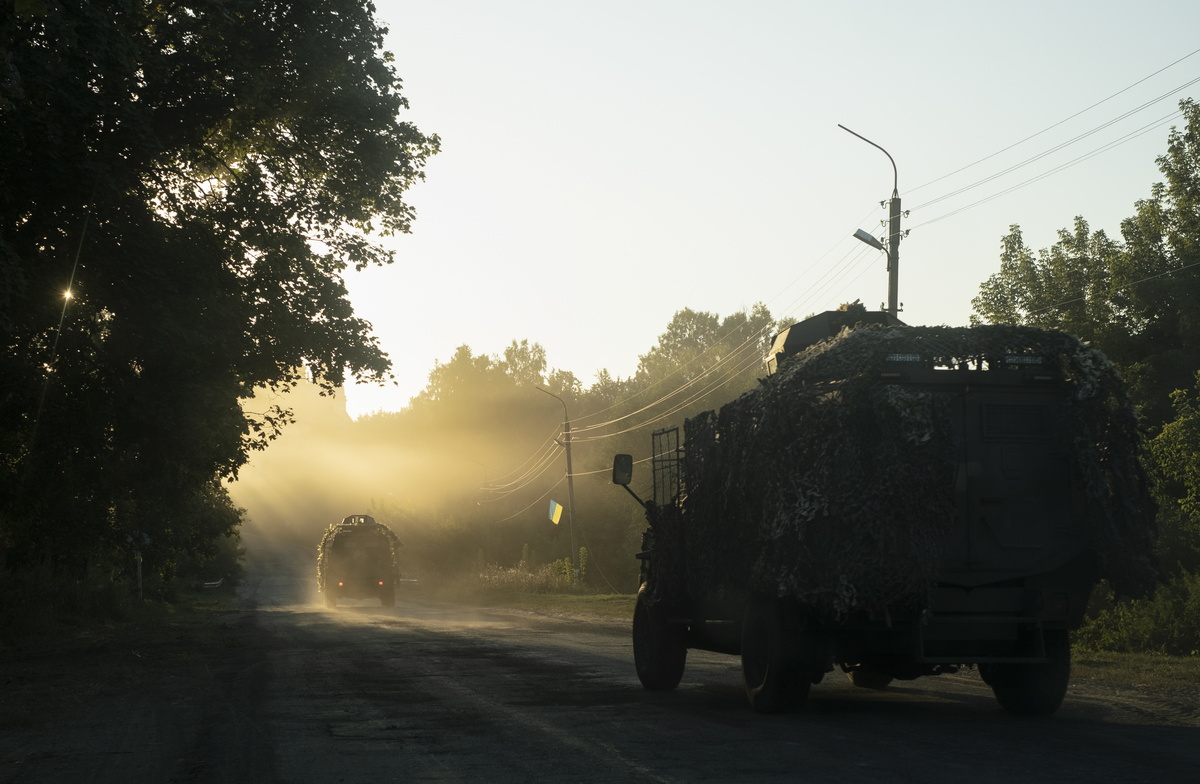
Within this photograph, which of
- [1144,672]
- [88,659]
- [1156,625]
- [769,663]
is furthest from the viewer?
[88,659]

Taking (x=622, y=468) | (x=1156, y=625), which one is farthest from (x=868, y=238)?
(x=622, y=468)

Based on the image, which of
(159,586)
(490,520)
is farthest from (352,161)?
(490,520)

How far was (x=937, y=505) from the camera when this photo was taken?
8570 mm

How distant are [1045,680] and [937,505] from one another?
6.97 feet

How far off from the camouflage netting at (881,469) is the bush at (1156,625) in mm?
8730

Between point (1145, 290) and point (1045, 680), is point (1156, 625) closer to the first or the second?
point (1045, 680)

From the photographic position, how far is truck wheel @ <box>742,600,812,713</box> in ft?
30.9

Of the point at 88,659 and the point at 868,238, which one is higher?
the point at 868,238

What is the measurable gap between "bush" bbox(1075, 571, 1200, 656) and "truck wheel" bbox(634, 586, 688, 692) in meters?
8.11

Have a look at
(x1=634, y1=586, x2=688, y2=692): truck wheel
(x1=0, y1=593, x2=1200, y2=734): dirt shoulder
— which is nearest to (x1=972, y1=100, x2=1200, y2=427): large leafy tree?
(x1=0, y1=593, x2=1200, y2=734): dirt shoulder

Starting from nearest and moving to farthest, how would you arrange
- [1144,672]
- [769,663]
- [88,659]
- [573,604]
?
[769,663] → [1144,672] → [88,659] → [573,604]

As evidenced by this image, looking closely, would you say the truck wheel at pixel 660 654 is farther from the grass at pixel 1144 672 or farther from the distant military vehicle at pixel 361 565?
the distant military vehicle at pixel 361 565

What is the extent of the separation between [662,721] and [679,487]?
2.80 m

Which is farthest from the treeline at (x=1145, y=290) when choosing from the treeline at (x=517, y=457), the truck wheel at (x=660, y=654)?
the truck wheel at (x=660, y=654)
